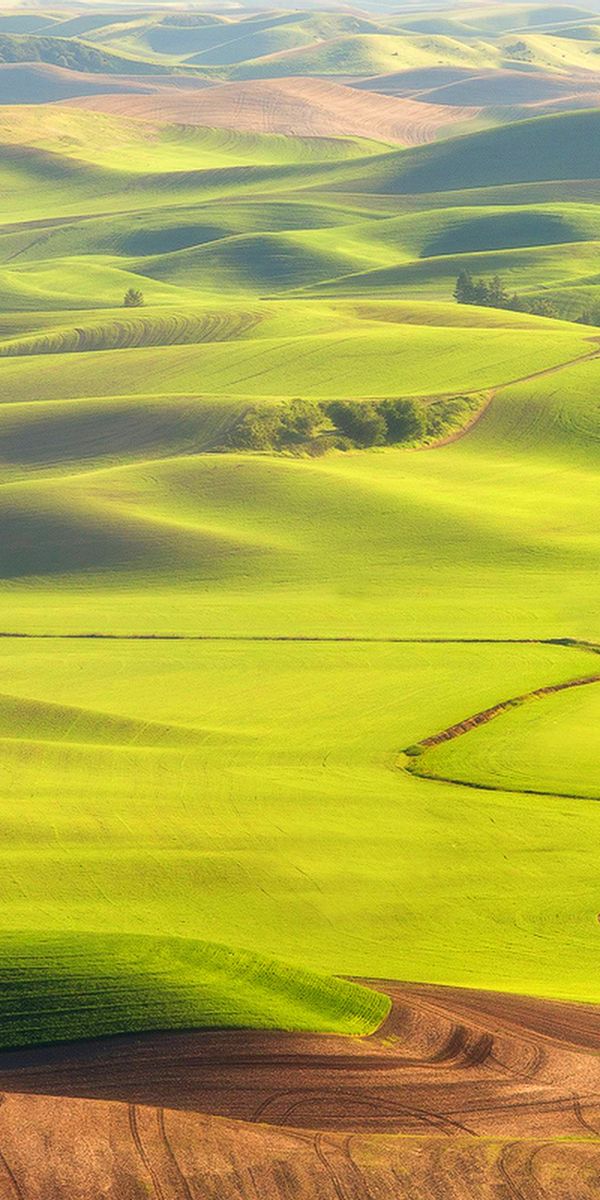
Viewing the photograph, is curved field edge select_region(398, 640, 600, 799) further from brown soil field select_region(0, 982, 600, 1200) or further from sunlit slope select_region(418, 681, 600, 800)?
brown soil field select_region(0, 982, 600, 1200)

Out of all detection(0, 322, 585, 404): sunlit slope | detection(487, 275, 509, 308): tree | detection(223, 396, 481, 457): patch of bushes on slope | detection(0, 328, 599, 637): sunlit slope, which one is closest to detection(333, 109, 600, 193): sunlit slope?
detection(487, 275, 509, 308): tree

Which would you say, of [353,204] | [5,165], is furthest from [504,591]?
[5,165]

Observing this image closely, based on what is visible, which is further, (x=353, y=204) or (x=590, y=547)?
(x=353, y=204)

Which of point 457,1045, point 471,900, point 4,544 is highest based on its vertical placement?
point 457,1045

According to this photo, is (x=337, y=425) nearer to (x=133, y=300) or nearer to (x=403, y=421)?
(x=403, y=421)

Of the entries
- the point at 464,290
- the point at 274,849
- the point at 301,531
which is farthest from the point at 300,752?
the point at 464,290

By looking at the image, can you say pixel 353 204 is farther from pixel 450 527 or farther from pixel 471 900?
pixel 471 900

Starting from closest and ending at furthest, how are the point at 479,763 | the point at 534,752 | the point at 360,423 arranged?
the point at 479,763
the point at 534,752
the point at 360,423
